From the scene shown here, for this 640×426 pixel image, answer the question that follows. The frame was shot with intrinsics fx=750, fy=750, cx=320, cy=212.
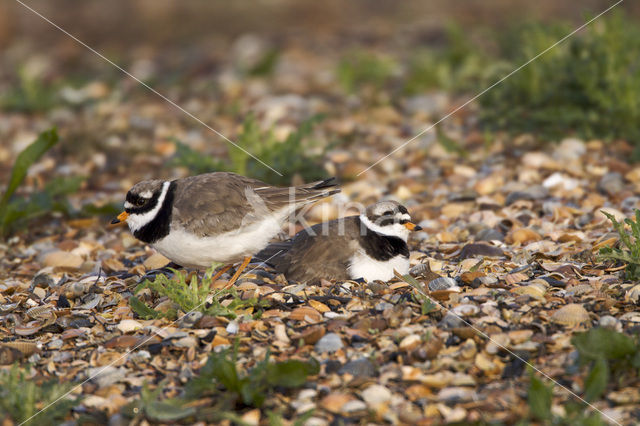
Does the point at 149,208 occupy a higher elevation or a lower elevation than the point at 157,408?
higher

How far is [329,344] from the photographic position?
4.64 meters

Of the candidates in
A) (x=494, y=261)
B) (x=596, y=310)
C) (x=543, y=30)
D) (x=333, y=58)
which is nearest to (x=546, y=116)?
(x=543, y=30)

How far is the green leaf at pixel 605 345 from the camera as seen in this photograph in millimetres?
4105

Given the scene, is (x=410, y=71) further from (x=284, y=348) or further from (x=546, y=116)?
(x=284, y=348)

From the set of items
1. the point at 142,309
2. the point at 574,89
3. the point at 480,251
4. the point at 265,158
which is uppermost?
the point at 574,89

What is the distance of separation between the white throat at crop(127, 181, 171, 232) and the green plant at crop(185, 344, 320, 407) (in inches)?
71.3

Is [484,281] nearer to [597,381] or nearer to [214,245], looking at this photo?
[597,381]

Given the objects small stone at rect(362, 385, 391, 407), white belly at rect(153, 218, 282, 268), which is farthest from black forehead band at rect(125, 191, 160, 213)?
small stone at rect(362, 385, 391, 407)

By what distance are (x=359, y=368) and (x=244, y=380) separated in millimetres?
703

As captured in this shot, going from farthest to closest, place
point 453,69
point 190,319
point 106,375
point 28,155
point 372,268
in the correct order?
point 453,69 → point 28,155 → point 372,268 → point 190,319 → point 106,375

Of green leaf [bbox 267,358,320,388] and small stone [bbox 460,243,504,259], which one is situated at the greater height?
small stone [bbox 460,243,504,259]

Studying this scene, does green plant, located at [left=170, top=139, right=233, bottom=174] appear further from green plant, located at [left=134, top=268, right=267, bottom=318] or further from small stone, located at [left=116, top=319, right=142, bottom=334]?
small stone, located at [left=116, top=319, right=142, bottom=334]

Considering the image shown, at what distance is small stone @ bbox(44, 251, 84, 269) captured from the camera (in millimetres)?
6545

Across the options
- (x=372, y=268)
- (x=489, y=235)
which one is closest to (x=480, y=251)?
(x=489, y=235)
